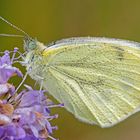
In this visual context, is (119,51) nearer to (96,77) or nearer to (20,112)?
(96,77)

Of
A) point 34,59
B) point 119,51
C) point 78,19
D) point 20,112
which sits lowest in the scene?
point 20,112

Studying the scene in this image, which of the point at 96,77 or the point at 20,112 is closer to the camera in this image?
the point at 20,112

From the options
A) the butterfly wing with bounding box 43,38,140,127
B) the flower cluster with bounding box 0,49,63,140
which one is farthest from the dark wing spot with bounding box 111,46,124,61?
the flower cluster with bounding box 0,49,63,140

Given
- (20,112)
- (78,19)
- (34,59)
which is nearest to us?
(20,112)

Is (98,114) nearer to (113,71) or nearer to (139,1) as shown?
(113,71)

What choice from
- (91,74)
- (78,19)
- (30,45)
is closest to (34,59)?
(30,45)

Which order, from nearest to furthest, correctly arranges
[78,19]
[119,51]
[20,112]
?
[20,112] → [119,51] → [78,19]

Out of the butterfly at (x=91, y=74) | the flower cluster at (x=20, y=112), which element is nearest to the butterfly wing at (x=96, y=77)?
the butterfly at (x=91, y=74)
